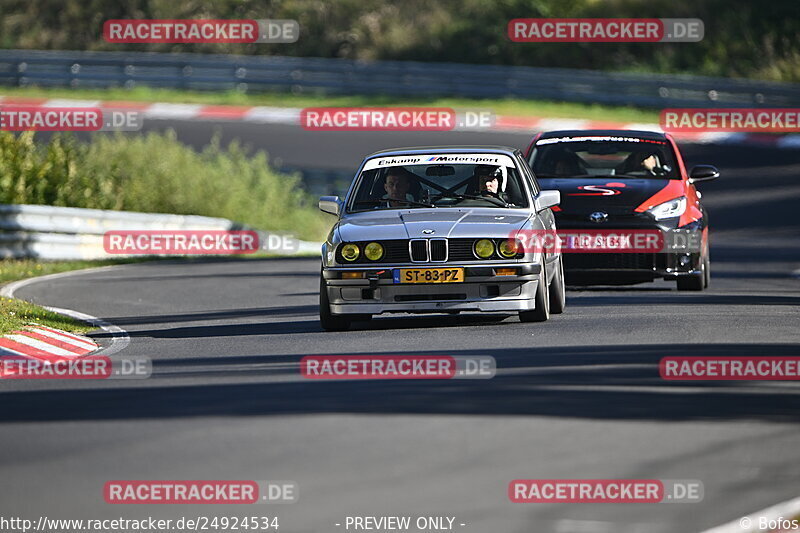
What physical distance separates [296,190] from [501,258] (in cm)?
1736

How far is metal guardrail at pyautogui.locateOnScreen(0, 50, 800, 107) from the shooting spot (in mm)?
35969

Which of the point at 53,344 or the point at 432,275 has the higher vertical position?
the point at 432,275

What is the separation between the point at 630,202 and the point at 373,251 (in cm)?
418

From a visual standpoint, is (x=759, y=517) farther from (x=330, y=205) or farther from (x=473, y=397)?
(x=330, y=205)

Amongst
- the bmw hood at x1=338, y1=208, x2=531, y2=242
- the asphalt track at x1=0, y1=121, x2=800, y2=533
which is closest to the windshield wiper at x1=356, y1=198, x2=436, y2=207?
the bmw hood at x1=338, y1=208, x2=531, y2=242

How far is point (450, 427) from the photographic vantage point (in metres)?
8.17

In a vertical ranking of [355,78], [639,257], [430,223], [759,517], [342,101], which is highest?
[355,78]

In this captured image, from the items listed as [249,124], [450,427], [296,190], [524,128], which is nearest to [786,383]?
[450,427]

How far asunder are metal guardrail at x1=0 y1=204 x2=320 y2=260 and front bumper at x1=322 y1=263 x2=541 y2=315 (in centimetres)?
1157

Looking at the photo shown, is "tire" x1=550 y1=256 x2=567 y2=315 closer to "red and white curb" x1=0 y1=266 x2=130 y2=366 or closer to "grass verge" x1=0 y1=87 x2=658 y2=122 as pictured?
"red and white curb" x1=0 y1=266 x2=130 y2=366

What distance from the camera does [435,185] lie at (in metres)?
13.7

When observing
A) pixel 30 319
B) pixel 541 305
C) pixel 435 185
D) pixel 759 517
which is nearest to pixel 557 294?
pixel 541 305

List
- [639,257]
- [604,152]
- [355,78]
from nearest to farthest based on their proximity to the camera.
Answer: [639,257] < [604,152] < [355,78]

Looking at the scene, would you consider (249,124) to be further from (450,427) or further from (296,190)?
(450,427)
